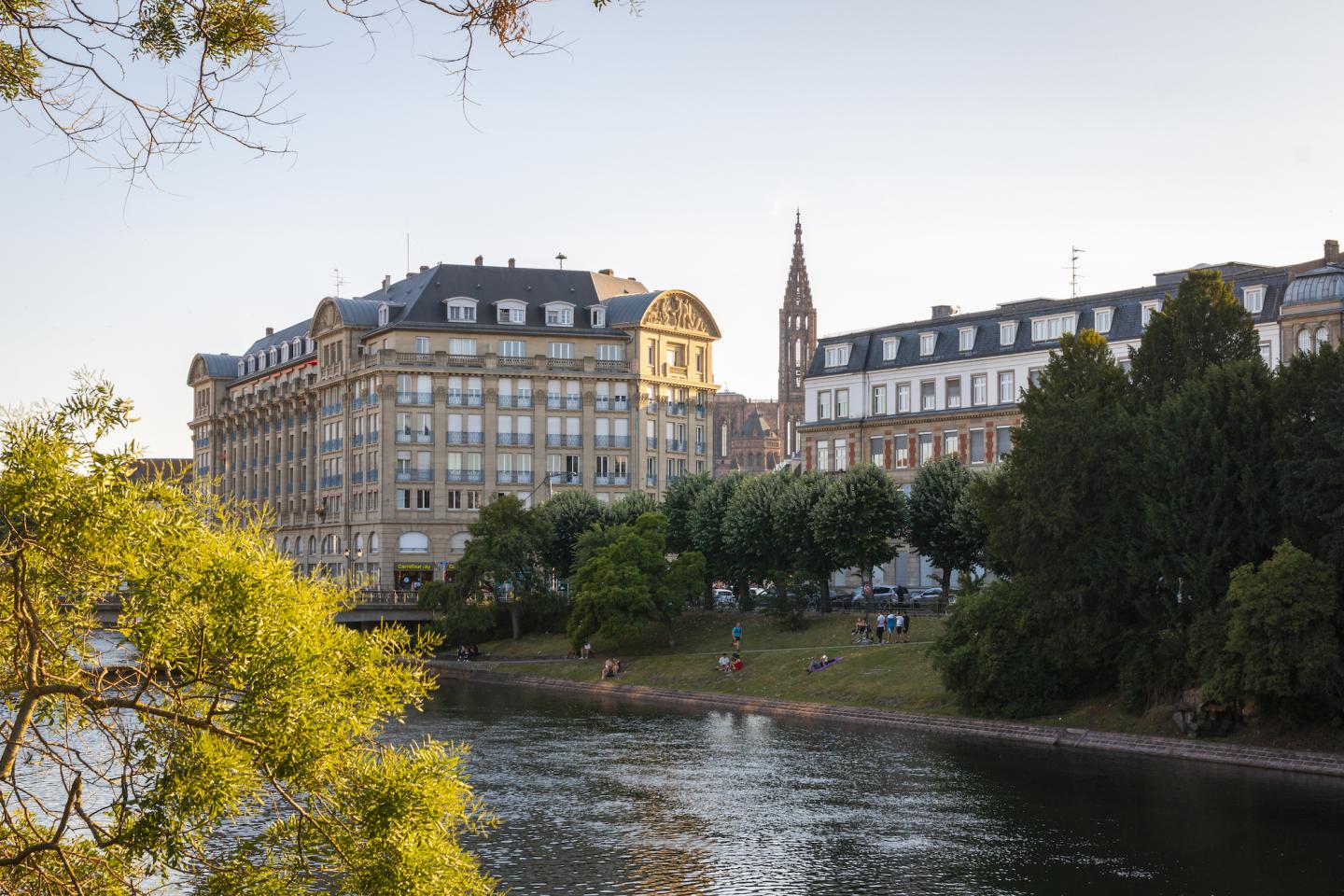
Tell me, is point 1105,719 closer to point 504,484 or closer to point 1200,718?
point 1200,718

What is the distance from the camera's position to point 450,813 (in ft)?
66.1

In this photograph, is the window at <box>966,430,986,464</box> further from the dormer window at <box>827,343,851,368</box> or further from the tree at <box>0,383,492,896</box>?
the tree at <box>0,383,492,896</box>

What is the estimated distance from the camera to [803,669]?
3410 inches

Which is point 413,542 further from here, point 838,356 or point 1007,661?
point 1007,661

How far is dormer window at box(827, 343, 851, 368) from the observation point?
129875 mm

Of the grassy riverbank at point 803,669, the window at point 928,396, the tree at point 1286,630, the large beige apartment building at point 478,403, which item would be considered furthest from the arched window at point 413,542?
the tree at point 1286,630

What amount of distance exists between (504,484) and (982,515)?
7824 centimetres

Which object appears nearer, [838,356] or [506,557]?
[506,557]

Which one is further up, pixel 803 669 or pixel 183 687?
pixel 183 687

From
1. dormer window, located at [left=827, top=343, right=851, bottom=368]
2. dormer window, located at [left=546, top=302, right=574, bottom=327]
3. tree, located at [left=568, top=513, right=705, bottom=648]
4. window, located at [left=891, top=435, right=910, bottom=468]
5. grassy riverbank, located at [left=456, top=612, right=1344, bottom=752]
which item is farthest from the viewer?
dormer window, located at [left=546, top=302, right=574, bottom=327]

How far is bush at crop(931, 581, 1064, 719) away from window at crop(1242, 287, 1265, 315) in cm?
3931

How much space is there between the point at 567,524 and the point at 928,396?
29.4m

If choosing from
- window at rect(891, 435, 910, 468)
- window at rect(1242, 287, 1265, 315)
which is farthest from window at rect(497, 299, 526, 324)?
window at rect(1242, 287, 1265, 315)

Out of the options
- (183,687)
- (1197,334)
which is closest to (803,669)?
(1197,334)
